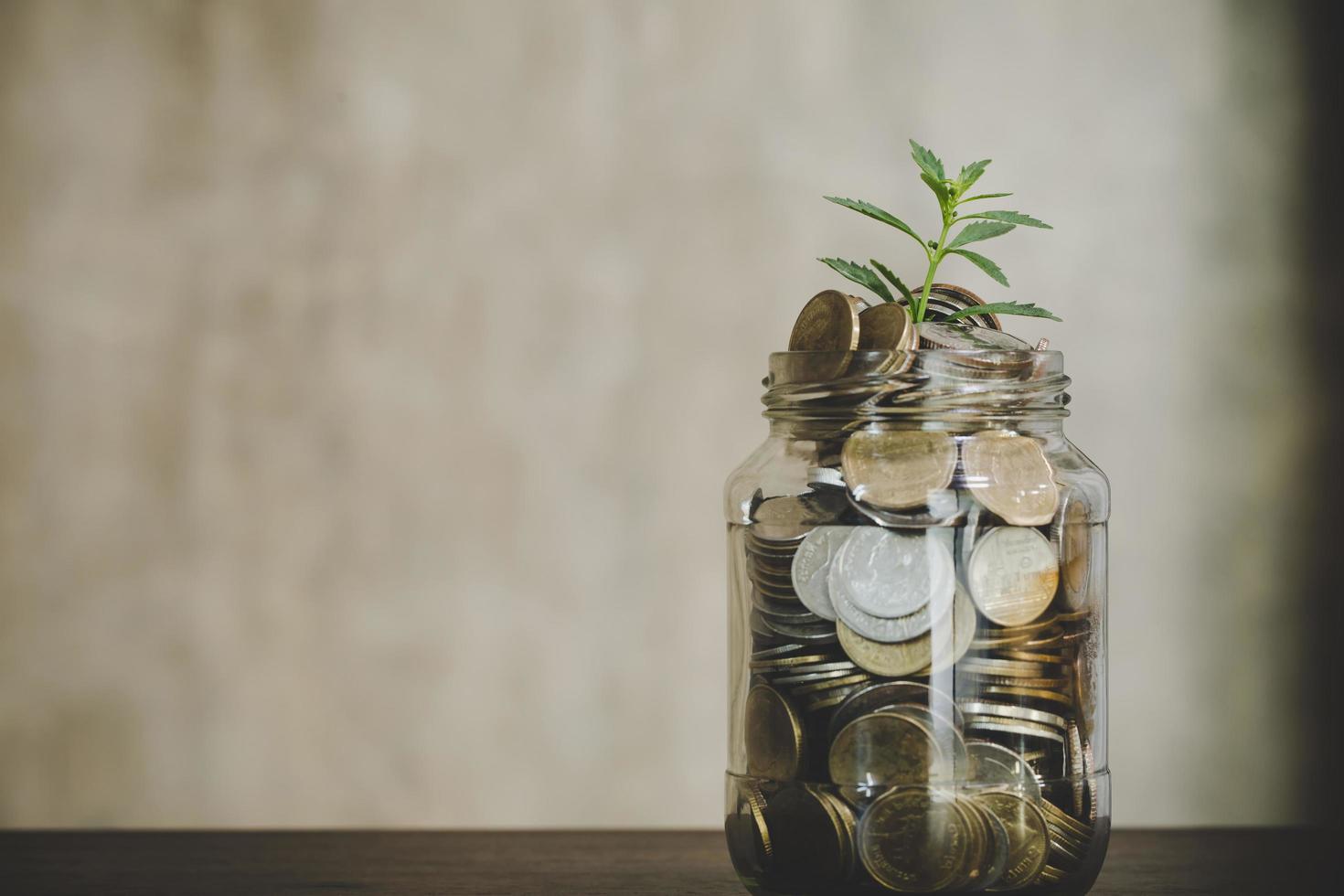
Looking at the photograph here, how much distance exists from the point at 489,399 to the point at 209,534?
42 cm

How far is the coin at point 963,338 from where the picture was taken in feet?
2.26

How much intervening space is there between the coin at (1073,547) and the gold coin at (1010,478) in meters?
0.01

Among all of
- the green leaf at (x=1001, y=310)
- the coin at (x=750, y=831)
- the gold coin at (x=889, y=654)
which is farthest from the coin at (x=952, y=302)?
the coin at (x=750, y=831)

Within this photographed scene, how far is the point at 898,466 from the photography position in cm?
67

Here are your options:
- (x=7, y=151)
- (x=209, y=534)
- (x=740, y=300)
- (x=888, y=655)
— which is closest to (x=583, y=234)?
(x=740, y=300)

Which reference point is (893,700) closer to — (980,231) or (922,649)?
(922,649)

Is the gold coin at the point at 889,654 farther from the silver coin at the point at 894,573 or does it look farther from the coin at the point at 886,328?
the coin at the point at 886,328

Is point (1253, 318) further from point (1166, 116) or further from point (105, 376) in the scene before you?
point (105, 376)

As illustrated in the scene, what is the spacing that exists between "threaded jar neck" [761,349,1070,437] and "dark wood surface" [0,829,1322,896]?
13.6 inches

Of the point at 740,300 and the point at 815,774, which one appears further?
the point at 740,300

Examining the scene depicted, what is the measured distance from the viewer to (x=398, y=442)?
1558 mm

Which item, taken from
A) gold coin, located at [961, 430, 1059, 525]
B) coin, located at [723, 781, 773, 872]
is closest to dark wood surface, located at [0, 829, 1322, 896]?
coin, located at [723, 781, 773, 872]

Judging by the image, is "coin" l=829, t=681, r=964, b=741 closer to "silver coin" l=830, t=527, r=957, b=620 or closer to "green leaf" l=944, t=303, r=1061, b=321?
"silver coin" l=830, t=527, r=957, b=620

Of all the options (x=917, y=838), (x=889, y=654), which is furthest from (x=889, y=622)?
(x=917, y=838)
